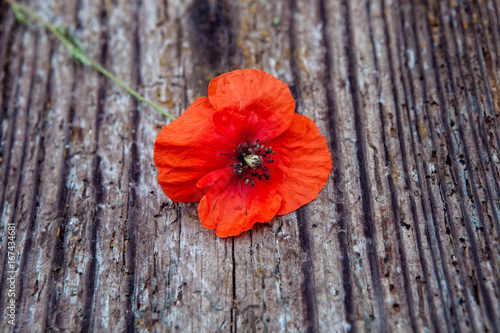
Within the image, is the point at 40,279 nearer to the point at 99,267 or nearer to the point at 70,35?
the point at 99,267

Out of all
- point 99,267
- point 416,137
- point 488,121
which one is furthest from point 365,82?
point 99,267

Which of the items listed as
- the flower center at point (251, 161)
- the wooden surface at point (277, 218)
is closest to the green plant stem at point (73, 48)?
the wooden surface at point (277, 218)

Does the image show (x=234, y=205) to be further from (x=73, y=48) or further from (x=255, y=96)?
(x=73, y=48)

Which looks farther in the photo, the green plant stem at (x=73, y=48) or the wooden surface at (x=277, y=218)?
the green plant stem at (x=73, y=48)

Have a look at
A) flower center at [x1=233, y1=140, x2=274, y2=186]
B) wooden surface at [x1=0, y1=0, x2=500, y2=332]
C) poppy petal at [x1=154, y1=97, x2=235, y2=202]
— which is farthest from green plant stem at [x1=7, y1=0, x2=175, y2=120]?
flower center at [x1=233, y1=140, x2=274, y2=186]

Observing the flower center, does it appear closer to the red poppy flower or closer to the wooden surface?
the red poppy flower

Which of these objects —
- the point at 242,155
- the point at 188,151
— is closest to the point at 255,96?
the point at 242,155

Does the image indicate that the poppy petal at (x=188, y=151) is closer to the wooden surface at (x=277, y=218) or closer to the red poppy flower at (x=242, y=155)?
the red poppy flower at (x=242, y=155)
